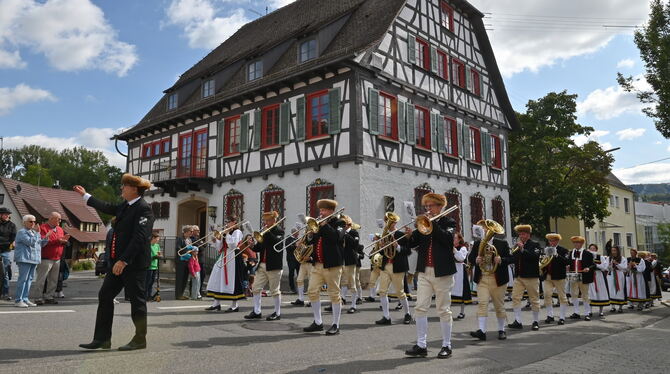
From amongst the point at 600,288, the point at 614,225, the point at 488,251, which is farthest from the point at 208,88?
the point at 614,225

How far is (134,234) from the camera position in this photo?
19.2ft

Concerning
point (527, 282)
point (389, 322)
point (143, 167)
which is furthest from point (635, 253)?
point (143, 167)

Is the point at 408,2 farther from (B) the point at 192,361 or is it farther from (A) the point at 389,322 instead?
(B) the point at 192,361

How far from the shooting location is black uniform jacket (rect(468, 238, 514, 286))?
→ 761 cm

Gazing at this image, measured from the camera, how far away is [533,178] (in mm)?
26844

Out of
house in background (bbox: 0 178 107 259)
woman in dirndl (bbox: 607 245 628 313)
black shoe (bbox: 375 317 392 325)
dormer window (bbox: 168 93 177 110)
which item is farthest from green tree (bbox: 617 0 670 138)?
house in background (bbox: 0 178 107 259)

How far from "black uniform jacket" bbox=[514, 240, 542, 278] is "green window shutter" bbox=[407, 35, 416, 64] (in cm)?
1142

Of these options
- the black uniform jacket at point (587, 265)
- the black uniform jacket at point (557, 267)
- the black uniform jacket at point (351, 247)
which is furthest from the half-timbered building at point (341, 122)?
the black uniform jacket at point (557, 267)

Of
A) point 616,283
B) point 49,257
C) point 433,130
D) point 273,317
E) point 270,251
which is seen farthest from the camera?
point 433,130

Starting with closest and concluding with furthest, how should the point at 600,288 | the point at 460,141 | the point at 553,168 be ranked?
the point at 600,288 < the point at 460,141 < the point at 553,168

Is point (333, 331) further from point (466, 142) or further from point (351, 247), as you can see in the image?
point (466, 142)

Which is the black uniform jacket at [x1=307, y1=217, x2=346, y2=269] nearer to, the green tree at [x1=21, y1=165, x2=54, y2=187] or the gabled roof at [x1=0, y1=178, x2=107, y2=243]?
the gabled roof at [x1=0, y1=178, x2=107, y2=243]

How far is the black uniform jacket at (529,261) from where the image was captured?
880cm

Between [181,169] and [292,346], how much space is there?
17287 mm
